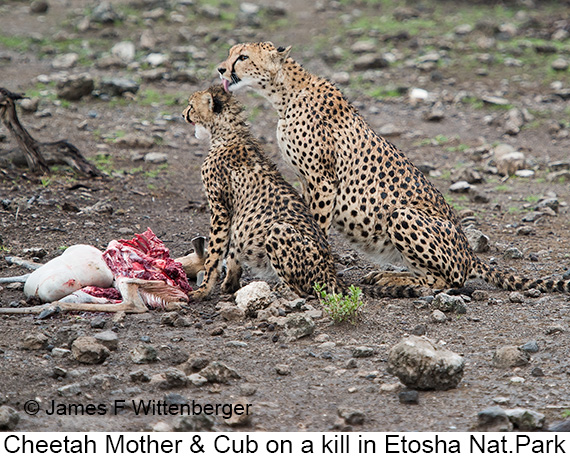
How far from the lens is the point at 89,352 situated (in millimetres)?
4566

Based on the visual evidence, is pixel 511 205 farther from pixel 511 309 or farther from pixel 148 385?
pixel 148 385

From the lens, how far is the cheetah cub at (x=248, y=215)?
5707 millimetres

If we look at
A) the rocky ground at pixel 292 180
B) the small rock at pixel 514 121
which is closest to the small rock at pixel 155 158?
the rocky ground at pixel 292 180

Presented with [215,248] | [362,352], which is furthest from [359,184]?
[362,352]

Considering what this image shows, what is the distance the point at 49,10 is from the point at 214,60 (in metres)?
4.31

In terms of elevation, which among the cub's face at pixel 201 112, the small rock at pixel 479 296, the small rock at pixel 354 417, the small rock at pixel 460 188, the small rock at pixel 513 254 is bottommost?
the small rock at pixel 460 188

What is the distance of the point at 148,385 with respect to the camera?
430 centimetres

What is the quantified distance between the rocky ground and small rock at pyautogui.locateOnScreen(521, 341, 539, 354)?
24mm

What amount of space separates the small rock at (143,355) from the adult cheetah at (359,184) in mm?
A: 2068

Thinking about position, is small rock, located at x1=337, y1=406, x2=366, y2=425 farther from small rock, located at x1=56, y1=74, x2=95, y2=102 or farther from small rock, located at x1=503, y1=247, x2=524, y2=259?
small rock, located at x1=56, y1=74, x2=95, y2=102

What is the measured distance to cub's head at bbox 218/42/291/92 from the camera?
21.2 feet

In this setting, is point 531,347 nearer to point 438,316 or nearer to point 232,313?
point 438,316

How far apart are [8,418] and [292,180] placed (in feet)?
19.8

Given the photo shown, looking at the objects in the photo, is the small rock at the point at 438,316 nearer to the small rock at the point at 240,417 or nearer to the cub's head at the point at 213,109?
the small rock at the point at 240,417
